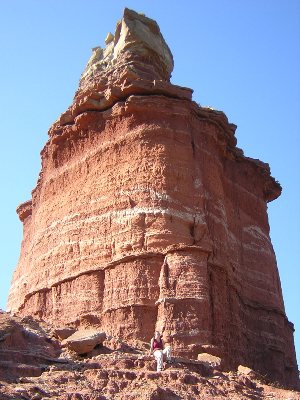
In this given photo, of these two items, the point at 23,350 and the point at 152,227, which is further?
the point at 152,227

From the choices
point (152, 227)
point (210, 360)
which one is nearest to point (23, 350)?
point (210, 360)

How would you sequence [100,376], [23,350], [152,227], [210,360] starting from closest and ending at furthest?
[100,376] < [23,350] < [210,360] < [152,227]

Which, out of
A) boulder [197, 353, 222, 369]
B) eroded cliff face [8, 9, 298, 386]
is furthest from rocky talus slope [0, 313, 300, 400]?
eroded cliff face [8, 9, 298, 386]

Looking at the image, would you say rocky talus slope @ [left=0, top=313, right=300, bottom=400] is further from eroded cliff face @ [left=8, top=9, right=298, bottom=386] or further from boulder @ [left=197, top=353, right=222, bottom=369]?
eroded cliff face @ [left=8, top=9, right=298, bottom=386]

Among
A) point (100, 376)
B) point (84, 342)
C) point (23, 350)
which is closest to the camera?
point (100, 376)

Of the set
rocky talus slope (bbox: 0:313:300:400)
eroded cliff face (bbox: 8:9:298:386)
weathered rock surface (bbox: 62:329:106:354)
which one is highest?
eroded cliff face (bbox: 8:9:298:386)

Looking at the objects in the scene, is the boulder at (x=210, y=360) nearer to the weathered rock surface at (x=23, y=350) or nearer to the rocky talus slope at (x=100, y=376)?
the rocky talus slope at (x=100, y=376)

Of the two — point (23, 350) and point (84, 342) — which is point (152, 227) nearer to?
point (84, 342)

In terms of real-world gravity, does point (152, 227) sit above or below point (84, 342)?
above

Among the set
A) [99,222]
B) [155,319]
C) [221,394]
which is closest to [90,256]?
[99,222]

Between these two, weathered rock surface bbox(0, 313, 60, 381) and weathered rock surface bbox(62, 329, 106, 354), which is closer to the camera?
weathered rock surface bbox(0, 313, 60, 381)

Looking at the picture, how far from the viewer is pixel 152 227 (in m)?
27.4

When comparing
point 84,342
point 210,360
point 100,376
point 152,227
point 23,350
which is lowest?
point 100,376

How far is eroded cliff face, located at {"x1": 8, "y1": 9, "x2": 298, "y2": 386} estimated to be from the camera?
25.9 metres
